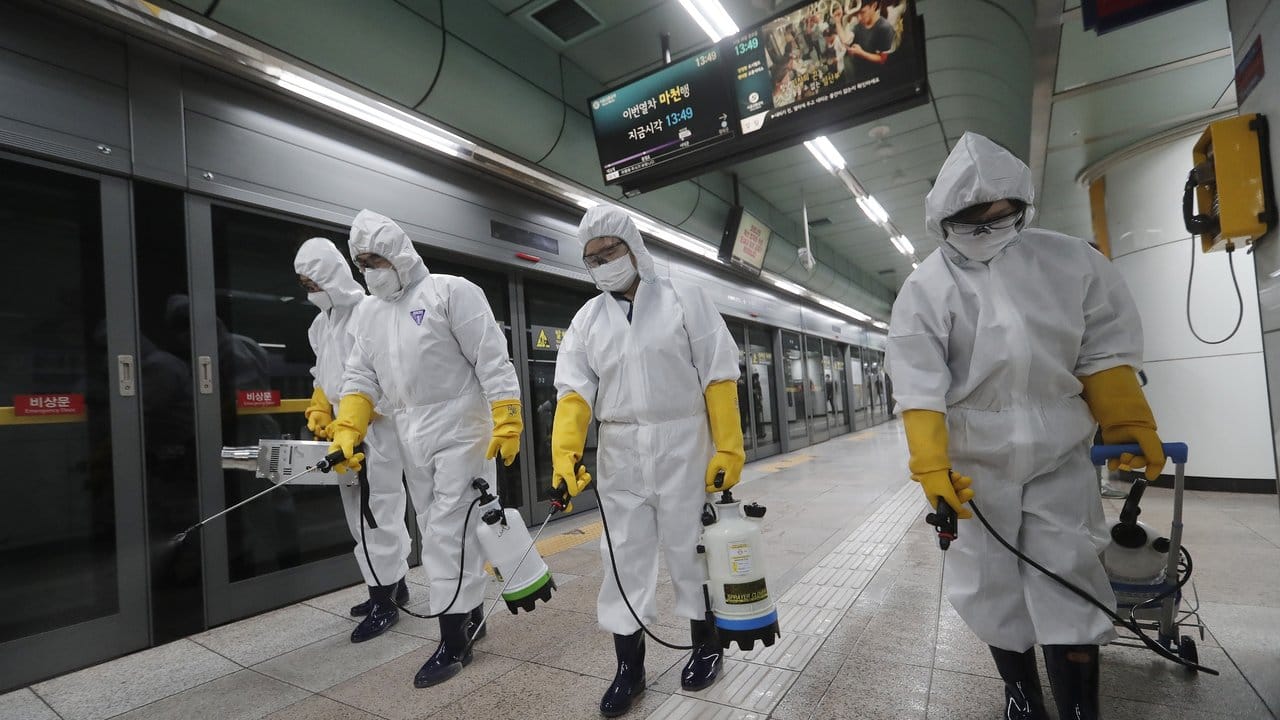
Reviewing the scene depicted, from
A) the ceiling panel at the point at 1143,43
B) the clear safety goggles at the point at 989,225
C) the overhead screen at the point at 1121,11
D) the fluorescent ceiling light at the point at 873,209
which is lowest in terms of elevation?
the clear safety goggles at the point at 989,225

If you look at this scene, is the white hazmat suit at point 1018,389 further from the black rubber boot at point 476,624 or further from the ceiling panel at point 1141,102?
the ceiling panel at point 1141,102

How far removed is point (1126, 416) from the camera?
1405 millimetres

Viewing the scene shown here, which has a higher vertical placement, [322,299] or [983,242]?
[322,299]

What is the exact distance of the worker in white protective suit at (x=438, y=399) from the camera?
2090 mm

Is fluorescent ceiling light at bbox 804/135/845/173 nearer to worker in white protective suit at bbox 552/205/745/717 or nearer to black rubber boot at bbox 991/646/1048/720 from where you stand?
worker in white protective suit at bbox 552/205/745/717

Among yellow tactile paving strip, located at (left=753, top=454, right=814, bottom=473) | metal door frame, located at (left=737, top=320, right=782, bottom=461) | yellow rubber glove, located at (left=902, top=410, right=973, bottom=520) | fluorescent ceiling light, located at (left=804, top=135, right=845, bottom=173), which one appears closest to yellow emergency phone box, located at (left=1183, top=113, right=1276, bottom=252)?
yellow rubber glove, located at (left=902, top=410, right=973, bottom=520)

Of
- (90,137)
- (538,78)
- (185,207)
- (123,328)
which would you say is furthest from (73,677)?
(538,78)

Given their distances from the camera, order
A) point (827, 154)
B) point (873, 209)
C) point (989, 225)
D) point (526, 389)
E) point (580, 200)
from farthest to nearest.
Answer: point (873, 209) < point (827, 154) < point (580, 200) < point (526, 389) < point (989, 225)

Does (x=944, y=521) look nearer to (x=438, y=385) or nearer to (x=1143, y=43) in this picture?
(x=438, y=385)

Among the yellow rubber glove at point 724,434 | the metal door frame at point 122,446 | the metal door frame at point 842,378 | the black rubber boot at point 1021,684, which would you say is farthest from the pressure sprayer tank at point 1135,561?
the metal door frame at point 842,378

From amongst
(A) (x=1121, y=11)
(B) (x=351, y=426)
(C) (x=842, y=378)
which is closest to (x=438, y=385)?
(B) (x=351, y=426)

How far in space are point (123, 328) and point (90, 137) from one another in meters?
0.80

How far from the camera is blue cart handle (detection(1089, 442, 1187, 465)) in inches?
55.0

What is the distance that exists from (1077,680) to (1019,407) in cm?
66
